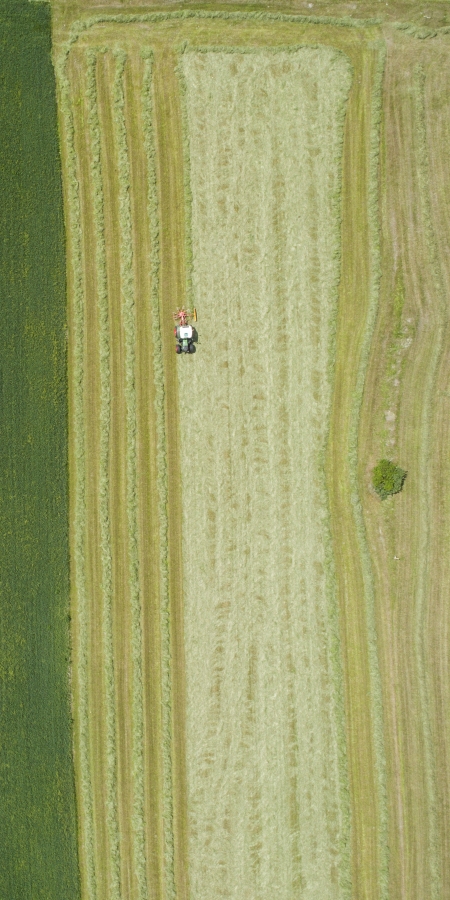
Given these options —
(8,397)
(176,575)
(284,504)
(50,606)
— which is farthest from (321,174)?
(50,606)

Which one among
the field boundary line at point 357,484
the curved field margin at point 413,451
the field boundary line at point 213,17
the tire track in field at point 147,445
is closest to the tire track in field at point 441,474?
the curved field margin at point 413,451

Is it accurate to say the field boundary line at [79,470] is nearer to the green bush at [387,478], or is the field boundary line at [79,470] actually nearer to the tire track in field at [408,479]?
the tire track in field at [408,479]

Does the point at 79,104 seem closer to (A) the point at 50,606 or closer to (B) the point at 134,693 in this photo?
(A) the point at 50,606

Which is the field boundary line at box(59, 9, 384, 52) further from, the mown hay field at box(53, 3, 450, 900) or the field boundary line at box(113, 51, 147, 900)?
the field boundary line at box(113, 51, 147, 900)

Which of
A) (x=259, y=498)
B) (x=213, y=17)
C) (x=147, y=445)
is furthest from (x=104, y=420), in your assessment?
(x=213, y=17)

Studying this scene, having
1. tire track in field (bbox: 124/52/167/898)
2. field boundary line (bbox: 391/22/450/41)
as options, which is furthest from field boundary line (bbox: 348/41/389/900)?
tire track in field (bbox: 124/52/167/898)
